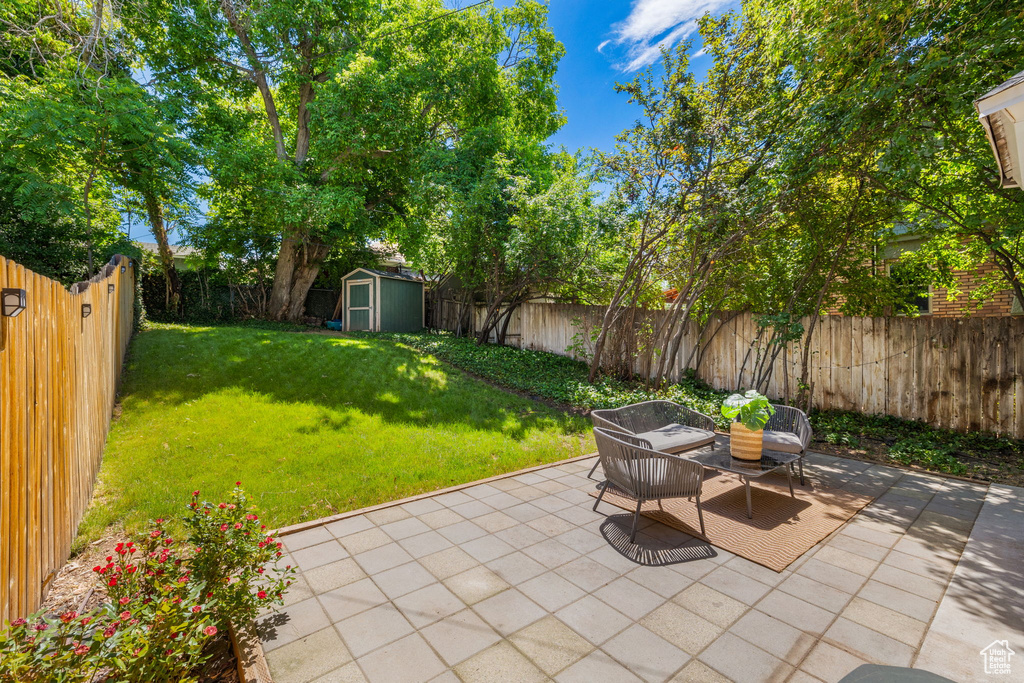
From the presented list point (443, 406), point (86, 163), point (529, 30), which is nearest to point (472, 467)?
point (443, 406)

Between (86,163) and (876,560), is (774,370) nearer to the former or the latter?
(876,560)

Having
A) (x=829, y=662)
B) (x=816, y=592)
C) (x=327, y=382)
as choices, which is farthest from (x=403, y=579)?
(x=327, y=382)

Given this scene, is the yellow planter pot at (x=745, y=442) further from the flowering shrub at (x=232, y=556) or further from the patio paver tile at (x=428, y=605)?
the flowering shrub at (x=232, y=556)

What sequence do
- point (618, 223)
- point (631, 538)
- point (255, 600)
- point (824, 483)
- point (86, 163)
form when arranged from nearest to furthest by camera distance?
point (255, 600)
point (631, 538)
point (824, 483)
point (618, 223)
point (86, 163)

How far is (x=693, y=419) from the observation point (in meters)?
5.25

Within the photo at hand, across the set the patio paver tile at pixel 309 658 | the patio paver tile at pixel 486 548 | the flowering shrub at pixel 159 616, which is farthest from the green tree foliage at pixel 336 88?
the patio paver tile at pixel 309 658

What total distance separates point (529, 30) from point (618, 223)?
887cm

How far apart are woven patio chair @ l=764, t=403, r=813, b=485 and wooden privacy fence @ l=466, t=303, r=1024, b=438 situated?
6.03ft

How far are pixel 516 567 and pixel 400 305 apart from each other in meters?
12.6

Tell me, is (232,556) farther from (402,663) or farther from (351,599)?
(402,663)

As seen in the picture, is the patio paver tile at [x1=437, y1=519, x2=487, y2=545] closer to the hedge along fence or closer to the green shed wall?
the hedge along fence

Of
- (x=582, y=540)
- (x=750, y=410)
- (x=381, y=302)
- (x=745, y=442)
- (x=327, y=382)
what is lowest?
(x=582, y=540)

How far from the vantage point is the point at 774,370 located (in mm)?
7742
